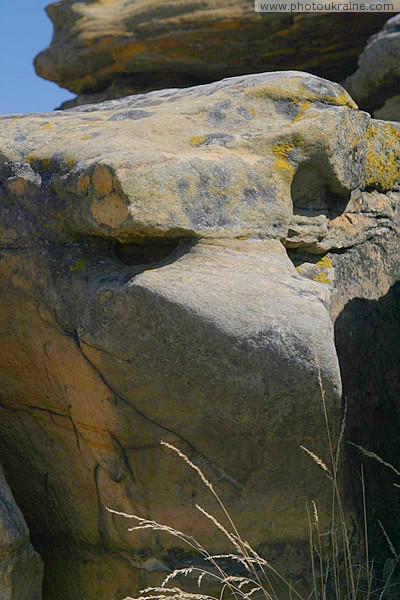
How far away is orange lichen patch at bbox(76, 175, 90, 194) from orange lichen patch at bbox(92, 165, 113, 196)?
1.4 inches

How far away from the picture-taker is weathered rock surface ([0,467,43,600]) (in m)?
2.61

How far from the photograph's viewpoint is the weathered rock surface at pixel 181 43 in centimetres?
948

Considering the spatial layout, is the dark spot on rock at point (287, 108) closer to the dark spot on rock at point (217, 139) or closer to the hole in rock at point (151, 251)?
the dark spot on rock at point (217, 139)

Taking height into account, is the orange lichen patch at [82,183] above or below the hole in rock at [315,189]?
above

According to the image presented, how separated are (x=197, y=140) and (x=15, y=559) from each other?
4.79 feet

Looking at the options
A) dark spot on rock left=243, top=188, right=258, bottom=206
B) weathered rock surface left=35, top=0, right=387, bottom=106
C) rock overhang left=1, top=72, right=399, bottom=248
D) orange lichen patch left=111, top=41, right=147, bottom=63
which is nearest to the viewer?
rock overhang left=1, top=72, right=399, bottom=248

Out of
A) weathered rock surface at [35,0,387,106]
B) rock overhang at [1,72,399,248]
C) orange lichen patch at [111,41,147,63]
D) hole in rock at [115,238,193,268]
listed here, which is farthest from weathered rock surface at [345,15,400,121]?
hole in rock at [115,238,193,268]

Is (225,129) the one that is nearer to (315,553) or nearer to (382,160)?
(382,160)

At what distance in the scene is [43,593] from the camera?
119 inches

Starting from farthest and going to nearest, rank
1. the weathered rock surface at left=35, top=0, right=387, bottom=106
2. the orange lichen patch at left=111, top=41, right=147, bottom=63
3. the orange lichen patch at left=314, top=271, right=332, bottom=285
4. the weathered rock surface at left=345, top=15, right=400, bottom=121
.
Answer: the orange lichen patch at left=111, top=41, right=147, bottom=63 < the weathered rock surface at left=35, top=0, right=387, bottom=106 < the weathered rock surface at left=345, top=15, right=400, bottom=121 < the orange lichen patch at left=314, top=271, right=332, bottom=285

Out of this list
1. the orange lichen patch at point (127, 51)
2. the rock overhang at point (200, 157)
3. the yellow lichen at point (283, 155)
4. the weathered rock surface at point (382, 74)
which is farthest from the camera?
the orange lichen patch at point (127, 51)

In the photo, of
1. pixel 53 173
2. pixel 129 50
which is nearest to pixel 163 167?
pixel 53 173

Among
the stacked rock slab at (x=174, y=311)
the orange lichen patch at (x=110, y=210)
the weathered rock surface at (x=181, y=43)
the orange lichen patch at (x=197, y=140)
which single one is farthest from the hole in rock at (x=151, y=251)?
the weathered rock surface at (x=181, y=43)

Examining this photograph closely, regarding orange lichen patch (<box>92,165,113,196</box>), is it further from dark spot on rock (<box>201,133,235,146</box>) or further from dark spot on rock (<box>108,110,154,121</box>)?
dark spot on rock (<box>108,110,154,121</box>)
